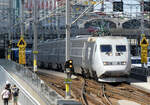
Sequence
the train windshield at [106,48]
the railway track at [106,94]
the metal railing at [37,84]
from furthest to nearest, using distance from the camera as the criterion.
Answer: the train windshield at [106,48], the railway track at [106,94], the metal railing at [37,84]

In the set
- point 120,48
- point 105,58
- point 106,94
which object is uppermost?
point 120,48

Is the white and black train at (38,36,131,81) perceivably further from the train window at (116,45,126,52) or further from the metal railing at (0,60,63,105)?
the metal railing at (0,60,63,105)

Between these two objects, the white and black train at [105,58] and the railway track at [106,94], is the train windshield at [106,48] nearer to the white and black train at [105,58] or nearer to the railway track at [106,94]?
the white and black train at [105,58]

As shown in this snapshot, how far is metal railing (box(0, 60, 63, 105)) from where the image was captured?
12383mm

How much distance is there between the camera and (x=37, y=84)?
18.3m

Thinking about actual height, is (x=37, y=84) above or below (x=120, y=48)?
below

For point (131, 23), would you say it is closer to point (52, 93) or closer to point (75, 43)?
point (75, 43)

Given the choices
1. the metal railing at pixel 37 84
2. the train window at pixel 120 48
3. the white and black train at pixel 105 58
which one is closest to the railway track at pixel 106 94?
the white and black train at pixel 105 58

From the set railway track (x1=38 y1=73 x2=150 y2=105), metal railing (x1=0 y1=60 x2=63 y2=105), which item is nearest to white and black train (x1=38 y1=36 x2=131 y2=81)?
railway track (x1=38 y1=73 x2=150 y2=105)

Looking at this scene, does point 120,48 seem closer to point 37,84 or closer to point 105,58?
point 105,58

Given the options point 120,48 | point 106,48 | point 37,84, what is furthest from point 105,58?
point 37,84

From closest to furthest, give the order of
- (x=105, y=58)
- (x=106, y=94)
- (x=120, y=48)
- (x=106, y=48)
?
(x=106, y=94), (x=105, y=58), (x=106, y=48), (x=120, y=48)

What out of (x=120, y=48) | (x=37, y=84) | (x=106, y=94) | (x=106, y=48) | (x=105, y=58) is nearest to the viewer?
(x=37, y=84)

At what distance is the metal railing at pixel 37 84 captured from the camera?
12.4 m
